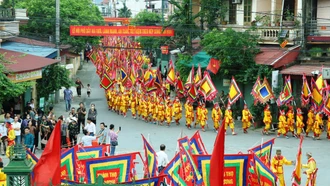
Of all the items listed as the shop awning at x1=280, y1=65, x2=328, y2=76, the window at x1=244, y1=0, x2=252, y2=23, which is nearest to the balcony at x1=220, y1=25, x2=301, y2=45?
the shop awning at x1=280, y1=65, x2=328, y2=76

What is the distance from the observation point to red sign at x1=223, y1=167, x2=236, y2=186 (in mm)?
13938

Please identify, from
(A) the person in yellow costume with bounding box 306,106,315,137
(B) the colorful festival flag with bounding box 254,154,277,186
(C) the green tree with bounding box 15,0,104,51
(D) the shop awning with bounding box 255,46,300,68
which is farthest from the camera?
(C) the green tree with bounding box 15,0,104,51

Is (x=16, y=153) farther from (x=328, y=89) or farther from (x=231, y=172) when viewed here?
(x=328, y=89)

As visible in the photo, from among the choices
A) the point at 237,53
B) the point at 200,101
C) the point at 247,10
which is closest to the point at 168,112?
the point at 200,101

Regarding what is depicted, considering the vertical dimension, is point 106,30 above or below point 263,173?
above

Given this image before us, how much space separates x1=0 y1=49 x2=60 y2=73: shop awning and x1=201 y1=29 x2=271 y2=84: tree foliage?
6820 mm

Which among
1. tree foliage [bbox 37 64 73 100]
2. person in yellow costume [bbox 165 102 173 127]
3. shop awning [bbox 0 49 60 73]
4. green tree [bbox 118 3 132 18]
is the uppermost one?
green tree [bbox 118 3 132 18]

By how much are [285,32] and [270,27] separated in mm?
1450

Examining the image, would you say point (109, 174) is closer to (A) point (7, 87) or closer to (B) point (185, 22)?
(A) point (7, 87)

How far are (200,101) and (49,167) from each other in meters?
20.5

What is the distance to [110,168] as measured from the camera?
1376 cm

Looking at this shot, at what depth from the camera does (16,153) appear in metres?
9.92

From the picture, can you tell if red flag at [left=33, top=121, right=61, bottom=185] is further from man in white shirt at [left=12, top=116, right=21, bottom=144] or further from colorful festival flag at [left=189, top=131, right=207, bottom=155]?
man in white shirt at [left=12, top=116, right=21, bottom=144]

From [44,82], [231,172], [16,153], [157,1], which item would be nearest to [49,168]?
[16,153]
